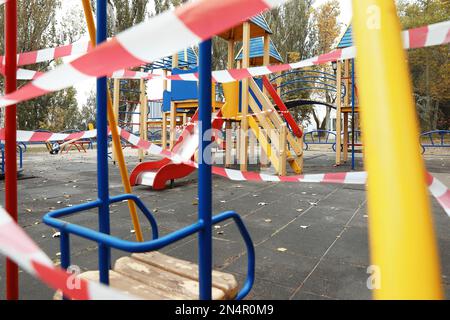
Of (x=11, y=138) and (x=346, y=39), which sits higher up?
(x=346, y=39)

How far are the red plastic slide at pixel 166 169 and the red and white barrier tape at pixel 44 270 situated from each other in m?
4.36

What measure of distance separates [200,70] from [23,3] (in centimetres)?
2053

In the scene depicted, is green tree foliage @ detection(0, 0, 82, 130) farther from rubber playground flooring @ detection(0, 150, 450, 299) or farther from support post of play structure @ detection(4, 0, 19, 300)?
support post of play structure @ detection(4, 0, 19, 300)

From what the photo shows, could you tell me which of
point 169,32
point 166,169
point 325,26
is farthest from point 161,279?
point 325,26

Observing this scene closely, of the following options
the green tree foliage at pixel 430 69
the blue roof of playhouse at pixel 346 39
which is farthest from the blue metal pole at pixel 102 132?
the green tree foliage at pixel 430 69

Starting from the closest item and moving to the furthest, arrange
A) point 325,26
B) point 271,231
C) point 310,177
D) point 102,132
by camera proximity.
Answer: point 102,132 → point 310,177 → point 271,231 → point 325,26

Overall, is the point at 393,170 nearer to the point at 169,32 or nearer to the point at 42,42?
the point at 169,32

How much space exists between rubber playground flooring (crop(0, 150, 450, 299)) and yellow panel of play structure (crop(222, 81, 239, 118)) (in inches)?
79.8

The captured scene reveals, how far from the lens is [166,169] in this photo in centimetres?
532

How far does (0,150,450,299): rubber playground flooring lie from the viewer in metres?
1.98

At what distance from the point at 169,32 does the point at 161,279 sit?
1.18 metres
